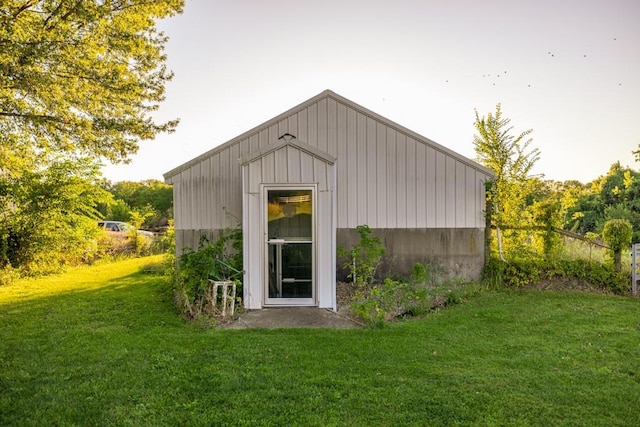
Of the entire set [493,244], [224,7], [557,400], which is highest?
[224,7]

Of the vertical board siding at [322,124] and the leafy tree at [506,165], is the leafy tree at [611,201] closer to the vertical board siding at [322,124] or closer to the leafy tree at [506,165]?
the leafy tree at [506,165]

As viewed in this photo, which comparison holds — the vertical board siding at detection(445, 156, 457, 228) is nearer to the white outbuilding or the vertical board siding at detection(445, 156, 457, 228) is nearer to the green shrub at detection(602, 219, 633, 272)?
the white outbuilding

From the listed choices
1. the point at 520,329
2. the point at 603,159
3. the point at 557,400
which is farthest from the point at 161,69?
the point at 603,159

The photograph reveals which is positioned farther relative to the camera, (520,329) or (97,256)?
(97,256)

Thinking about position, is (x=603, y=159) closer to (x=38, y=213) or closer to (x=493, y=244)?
(x=493, y=244)

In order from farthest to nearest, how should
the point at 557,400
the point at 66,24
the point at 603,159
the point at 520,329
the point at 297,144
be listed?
the point at 603,159
the point at 66,24
the point at 297,144
the point at 520,329
the point at 557,400

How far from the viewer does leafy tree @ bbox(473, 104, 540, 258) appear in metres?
8.14

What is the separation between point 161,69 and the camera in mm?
9703

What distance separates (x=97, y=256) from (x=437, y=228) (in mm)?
11877

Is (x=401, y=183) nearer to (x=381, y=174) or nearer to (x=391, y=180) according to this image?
(x=391, y=180)

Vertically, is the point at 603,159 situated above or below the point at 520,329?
above

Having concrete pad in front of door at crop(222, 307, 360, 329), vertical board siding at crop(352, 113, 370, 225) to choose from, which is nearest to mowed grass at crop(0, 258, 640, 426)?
concrete pad in front of door at crop(222, 307, 360, 329)

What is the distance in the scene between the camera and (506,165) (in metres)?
8.52

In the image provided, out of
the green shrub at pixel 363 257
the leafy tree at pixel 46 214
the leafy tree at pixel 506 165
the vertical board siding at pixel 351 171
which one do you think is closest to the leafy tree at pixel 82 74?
the leafy tree at pixel 46 214
